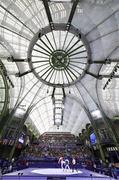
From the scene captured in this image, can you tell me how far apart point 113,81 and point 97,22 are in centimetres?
1530

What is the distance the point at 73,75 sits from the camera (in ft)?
122

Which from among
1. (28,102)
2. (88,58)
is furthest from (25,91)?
(88,58)

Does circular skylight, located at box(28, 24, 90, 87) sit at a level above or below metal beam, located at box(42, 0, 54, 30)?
above

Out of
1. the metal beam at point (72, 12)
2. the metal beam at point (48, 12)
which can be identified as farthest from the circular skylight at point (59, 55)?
the metal beam at point (72, 12)

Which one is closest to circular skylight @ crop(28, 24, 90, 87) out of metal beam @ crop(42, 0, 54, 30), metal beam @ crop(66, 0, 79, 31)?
metal beam @ crop(42, 0, 54, 30)

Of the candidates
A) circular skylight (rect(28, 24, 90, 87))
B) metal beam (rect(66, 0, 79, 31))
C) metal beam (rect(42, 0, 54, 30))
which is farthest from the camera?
circular skylight (rect(28, 24, 90, 87))

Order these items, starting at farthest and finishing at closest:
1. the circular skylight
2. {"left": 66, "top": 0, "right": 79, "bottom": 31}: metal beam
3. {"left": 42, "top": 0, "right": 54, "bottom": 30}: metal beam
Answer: the circular skylight < {"left": 42, "top": 0, "right": 54, "bottom": 30}: metal beam < {"left": 66, "top": 0, "right": 79, "bottom": 31}: metal beam

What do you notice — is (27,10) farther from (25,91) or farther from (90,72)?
(25,91)

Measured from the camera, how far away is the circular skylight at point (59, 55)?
101ft

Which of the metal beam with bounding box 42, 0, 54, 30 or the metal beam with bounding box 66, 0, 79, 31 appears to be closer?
the metal beam with bounding box 66, 0, 79, 31

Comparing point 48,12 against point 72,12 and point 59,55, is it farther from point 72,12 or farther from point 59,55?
point 59,55

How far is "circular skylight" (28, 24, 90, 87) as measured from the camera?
101 feet

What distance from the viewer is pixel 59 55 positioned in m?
33.9

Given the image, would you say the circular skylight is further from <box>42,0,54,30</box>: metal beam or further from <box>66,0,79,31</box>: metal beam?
<box>66,0,79,31</box>: metal beam
